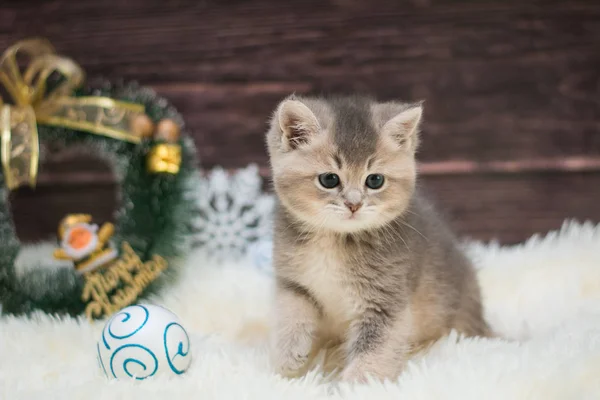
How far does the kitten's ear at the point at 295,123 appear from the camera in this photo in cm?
98

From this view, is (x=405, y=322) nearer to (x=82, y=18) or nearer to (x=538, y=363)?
(x=538, y=363)

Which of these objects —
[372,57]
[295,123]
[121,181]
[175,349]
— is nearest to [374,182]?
[295,123]

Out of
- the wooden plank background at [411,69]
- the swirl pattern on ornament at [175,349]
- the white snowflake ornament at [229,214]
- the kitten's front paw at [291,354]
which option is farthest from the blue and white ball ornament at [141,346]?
the wooden plank background at [411,69]

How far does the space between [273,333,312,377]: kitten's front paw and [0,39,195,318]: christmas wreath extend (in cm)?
47

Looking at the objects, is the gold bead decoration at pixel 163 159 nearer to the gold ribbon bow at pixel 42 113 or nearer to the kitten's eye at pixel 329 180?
the gold ribbon bow at pixel 42 113

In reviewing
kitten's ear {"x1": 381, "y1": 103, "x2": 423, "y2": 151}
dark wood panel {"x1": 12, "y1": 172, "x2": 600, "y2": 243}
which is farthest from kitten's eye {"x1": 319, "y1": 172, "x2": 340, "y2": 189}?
dark wood panel {"x1": 12, "y1": 172, "x2": 600, "y2": 243}

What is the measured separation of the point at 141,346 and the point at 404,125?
1.97ft

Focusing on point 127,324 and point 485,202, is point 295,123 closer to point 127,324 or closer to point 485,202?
point 127,324

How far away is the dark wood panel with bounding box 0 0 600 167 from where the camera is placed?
1740mm

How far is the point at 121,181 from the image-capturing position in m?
1.45

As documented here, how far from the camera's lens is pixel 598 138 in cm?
177

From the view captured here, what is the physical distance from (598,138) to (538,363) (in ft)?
3.83

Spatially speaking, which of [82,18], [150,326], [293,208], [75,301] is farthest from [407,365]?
[82,18]

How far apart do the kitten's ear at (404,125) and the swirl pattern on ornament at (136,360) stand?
565mm
